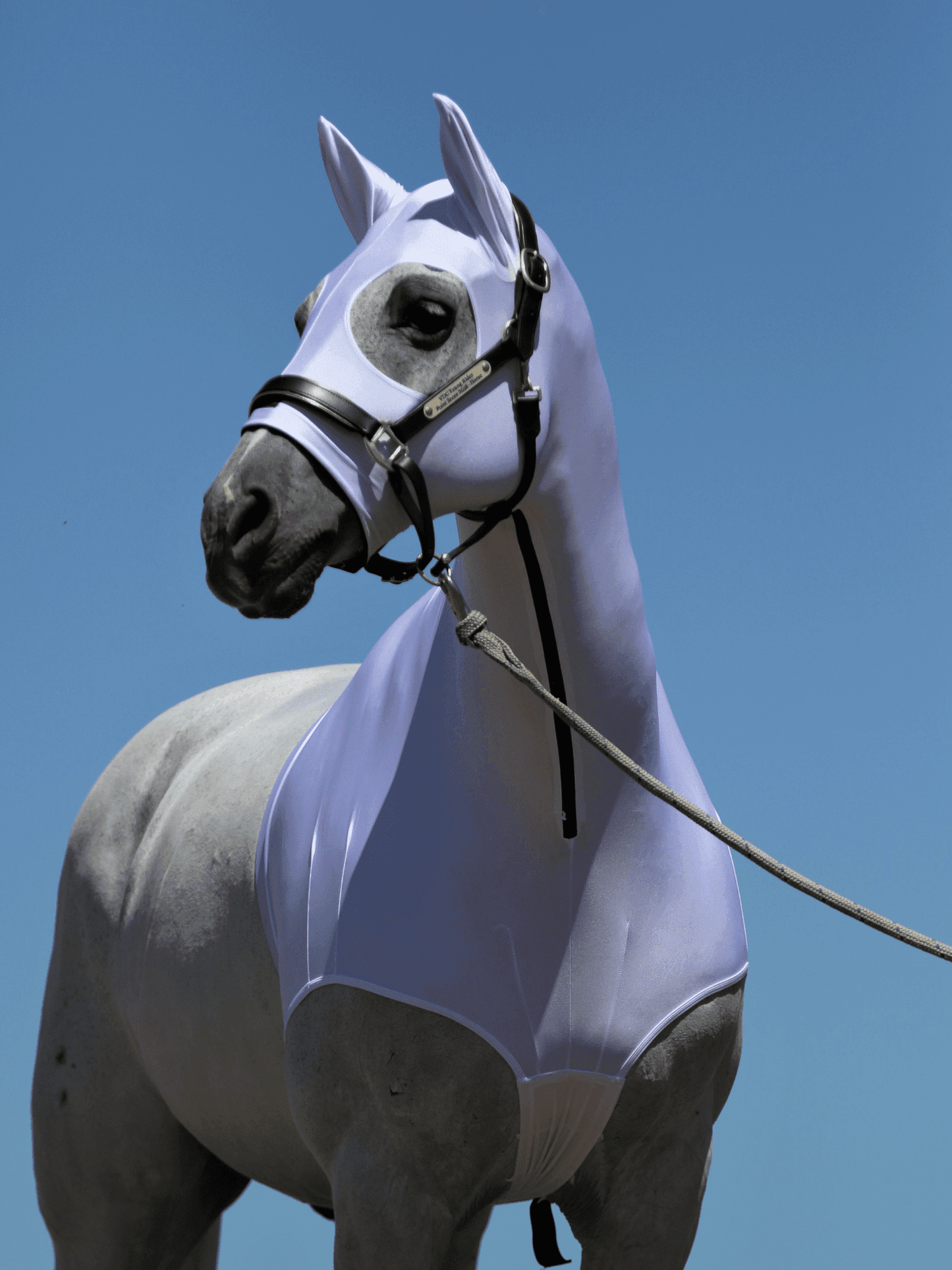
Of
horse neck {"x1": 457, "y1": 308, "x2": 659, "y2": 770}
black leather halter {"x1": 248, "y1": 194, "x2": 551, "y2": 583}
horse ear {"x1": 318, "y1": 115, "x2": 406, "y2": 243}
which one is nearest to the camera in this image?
black leather halter {"x1": 248, "y1": 194, "x2": 551, "y2": 583}

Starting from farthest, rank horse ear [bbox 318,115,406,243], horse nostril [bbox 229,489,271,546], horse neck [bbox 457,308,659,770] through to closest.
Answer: horse ear [bbox 318,115,406,243] → horse neck [bbox 457,308,659,770] → horse nostril [bbox 229,489,271,546]

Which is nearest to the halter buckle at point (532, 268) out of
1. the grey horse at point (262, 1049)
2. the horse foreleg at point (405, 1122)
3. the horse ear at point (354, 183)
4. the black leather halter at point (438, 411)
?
the black leather halter at point (438, 411)

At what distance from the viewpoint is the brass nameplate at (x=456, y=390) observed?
2234 millimetres

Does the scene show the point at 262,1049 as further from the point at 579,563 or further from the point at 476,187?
the point at 476,187

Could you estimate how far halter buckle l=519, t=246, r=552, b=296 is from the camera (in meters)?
2.36

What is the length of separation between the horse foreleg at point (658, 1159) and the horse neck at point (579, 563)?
1.86 feet

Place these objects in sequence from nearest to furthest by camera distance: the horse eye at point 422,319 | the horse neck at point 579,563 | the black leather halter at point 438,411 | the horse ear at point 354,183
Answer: the black leather halter at point 438,411 < the horse eye at point 422,319 < the horse neck at point 579,563 < the horse ear at point 354,183

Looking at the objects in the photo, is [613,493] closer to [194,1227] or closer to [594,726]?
[594,726]

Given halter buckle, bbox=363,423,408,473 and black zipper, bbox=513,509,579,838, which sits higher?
halter buckle, bbox=363,423,408,473

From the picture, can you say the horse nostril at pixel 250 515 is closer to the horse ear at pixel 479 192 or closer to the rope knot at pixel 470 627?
the rope knot at pixel 470 627

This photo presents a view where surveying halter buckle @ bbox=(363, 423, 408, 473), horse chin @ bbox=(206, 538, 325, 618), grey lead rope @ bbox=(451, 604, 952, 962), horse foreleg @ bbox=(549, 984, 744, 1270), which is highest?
halter buckle @ bbox=(363, 423, 408, 473)

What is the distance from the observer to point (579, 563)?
8.02 feet

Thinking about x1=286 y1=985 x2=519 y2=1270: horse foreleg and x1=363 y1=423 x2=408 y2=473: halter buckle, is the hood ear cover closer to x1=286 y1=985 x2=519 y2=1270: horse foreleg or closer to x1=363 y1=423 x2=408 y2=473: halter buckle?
x1=363 y1=423 x2=408 y2=473: halter buckle

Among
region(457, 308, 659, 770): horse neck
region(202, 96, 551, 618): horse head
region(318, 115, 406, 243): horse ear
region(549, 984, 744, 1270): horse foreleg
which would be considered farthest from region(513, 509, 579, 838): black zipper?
region(318, 115, 406, 243): horse ear
